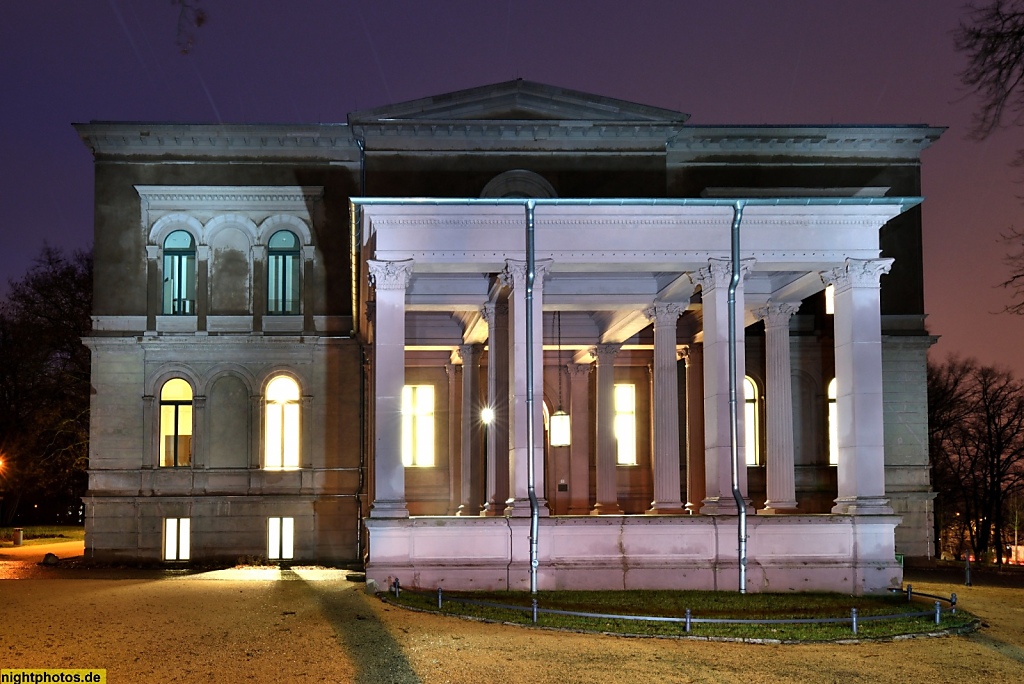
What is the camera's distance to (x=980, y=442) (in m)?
65.3

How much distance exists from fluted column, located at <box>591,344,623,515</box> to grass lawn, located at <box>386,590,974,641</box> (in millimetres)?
10678

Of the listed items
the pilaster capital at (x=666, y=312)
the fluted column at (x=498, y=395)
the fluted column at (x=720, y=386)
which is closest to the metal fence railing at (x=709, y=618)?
the fluted column at (x=720, y=386)

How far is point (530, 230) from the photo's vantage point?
73.5ft

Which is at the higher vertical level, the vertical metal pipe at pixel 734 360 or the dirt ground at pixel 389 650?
the vertical metal pipe at pixel 734 360

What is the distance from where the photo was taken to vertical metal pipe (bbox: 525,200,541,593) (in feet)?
71.3

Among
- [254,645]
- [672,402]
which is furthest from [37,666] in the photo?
[672,402]

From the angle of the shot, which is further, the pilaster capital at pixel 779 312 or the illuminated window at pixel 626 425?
the illuminated window at pixel 626 425

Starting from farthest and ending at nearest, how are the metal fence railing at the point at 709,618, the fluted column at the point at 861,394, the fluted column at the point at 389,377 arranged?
the fluted column at the point at 861,394 → the fluted column at the point at 389,377 → the metal fence railing at the point at 709,618

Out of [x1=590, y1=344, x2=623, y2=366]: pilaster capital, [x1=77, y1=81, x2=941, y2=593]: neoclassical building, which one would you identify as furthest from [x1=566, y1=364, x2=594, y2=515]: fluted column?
[x1=590, y1=344, x2=623, y2=366]: pilaster capital

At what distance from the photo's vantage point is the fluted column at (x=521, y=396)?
22.2 meters

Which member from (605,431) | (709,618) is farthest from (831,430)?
(709,618)

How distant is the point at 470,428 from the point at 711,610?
1471 cm

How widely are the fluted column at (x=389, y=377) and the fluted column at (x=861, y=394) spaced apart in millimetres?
9008

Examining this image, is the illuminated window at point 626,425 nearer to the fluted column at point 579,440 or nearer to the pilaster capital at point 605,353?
the fluted column at point 579,440
